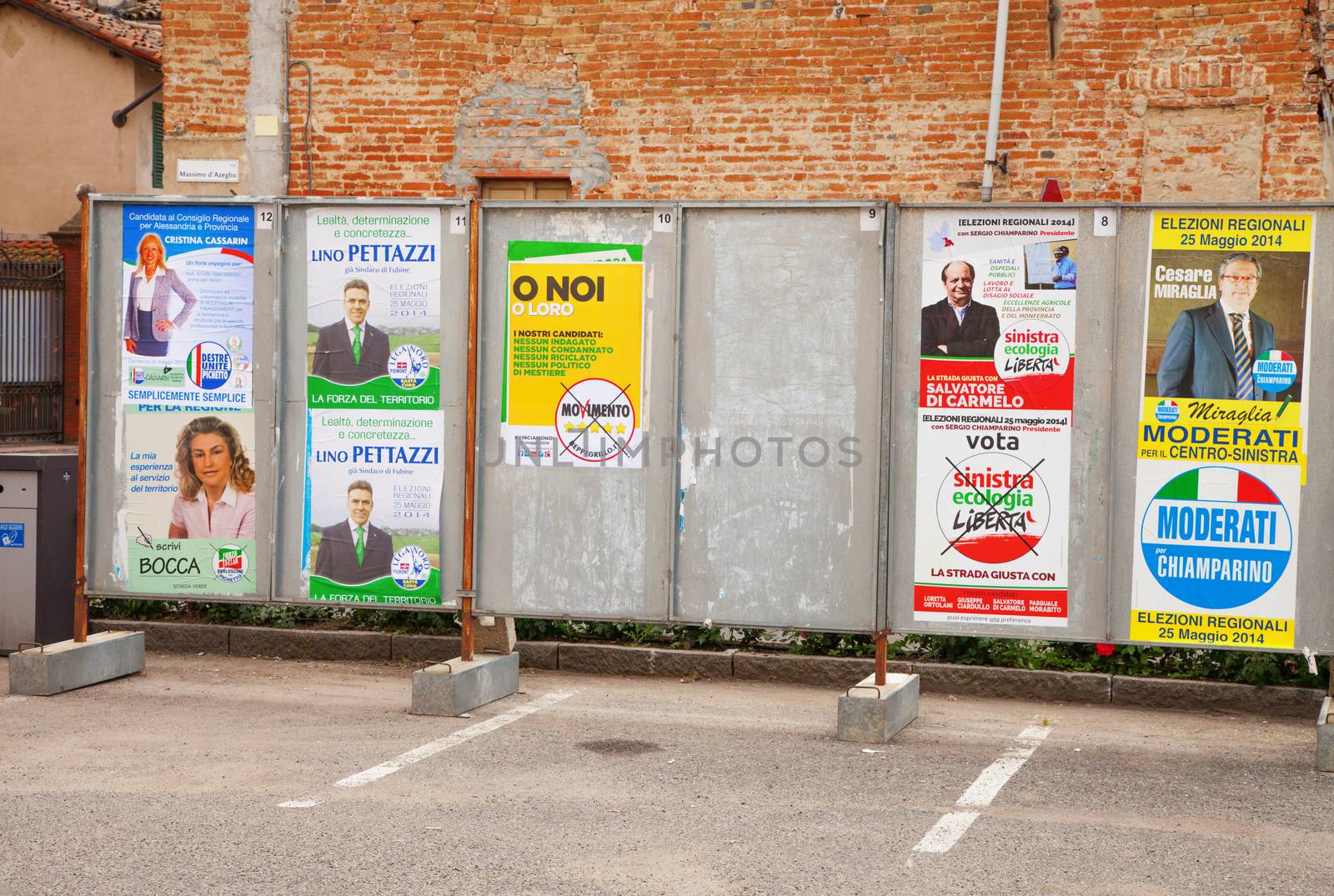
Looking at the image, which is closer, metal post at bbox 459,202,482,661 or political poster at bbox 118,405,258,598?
metal post at bbox 459,202,482,661

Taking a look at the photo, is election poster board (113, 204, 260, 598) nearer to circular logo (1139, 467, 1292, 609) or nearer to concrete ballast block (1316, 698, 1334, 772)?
circular logo (1139, 467, 1292, 609)

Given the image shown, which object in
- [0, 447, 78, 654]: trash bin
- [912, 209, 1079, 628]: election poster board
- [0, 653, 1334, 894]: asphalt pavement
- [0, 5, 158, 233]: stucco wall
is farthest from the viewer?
[0, 5, 158, 233]: stucco wall

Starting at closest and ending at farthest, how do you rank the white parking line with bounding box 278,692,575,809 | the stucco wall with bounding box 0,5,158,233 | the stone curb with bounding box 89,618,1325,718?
the white parking line with bounding box 278,692,575,809
the stone curb with bounding box 89,618,1325,718
the stucco wall with bounding box 0,5,158,233

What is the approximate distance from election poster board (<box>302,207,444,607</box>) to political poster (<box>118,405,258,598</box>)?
40cm

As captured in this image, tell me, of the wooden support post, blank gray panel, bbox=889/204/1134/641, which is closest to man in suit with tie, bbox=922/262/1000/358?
blank gray panel, bbox=889/204/1134/641

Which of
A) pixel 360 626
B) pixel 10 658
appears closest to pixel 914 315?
pixel 360 626

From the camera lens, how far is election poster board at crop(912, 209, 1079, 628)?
7410 mm

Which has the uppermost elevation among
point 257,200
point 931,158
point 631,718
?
point 931,158

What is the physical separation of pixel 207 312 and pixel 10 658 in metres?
2.26

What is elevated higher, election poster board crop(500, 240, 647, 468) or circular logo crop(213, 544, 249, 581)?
election poster board crop(500, 240, 647, 468)

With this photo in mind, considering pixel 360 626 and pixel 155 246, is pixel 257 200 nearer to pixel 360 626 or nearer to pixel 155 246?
pixel 155 246

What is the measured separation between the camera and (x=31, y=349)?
1981cm

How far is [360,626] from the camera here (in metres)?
10.1

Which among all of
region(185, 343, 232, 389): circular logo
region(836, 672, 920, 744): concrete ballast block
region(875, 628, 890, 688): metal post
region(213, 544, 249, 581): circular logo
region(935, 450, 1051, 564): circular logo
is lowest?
region(836, 672, 920, 744): concrete ballast block
